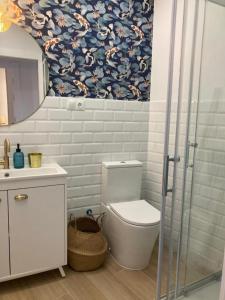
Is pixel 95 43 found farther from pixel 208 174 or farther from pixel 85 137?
pixel 208 174

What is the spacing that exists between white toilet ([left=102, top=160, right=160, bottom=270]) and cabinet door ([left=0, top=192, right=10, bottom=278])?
88cm

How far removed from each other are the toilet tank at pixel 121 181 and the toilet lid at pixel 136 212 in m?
0.09

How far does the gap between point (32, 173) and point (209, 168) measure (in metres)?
1.30

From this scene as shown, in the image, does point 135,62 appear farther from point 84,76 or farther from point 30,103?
point 30,103

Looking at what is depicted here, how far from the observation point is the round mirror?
209 cm

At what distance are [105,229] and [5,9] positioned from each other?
201cm

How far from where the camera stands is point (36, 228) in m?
1.95

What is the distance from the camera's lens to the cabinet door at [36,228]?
1882mm

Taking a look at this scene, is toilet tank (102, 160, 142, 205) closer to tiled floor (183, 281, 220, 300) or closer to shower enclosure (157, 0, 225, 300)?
shower enclosure (157, 0, 225, 300)

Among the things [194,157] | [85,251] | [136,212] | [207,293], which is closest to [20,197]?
[85,251]

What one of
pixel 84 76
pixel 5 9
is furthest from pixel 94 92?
pixel 5 9

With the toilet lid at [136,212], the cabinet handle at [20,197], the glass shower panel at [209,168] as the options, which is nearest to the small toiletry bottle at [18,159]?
the cabinet handle at [20,197]

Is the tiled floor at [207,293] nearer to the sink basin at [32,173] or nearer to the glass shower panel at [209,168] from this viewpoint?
the glass shower panel at [209,168]

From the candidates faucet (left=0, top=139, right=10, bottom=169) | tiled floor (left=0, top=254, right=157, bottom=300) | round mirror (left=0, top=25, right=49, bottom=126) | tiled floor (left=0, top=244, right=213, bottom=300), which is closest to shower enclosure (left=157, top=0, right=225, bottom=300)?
tiled floor (left=0, top=244, right=213, bottom=300)
